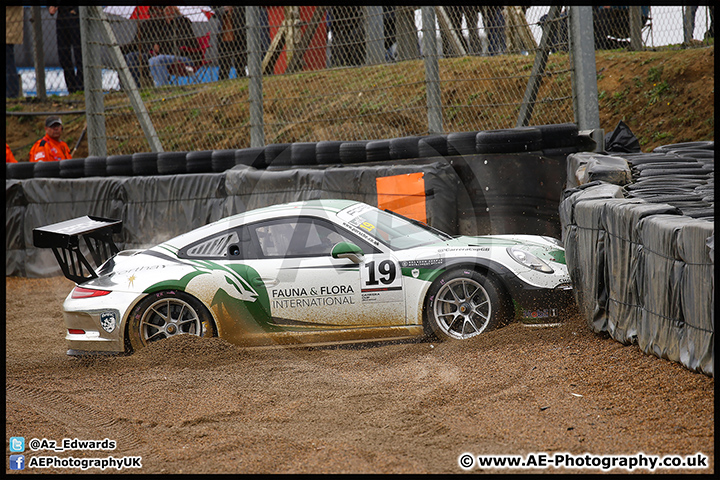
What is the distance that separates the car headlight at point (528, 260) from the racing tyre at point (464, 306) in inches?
12.4

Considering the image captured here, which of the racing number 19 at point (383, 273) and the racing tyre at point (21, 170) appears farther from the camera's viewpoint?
the racing tyre at point (21, 170)

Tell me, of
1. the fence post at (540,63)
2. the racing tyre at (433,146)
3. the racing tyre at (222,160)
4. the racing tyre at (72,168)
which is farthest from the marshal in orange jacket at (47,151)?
the fence post at (540,63)

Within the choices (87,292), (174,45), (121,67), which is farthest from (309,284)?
(121,67)

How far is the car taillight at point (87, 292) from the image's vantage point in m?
6.33

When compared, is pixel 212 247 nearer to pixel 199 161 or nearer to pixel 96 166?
pixel 199 161

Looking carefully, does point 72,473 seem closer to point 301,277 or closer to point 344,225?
point 301,277

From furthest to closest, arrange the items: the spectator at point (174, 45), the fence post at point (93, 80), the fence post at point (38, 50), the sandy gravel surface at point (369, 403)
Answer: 1. the fence post at point (38, 50)
2. the fence post at point (93, 80)
3. the spectator at point (174, 45)
4. the sandy gravel surface at point (369, 403)

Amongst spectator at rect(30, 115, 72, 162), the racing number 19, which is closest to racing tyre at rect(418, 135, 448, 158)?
the racing number 19

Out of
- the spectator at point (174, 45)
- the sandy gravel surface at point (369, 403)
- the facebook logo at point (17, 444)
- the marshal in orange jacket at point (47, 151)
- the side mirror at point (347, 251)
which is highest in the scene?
the spectator at point (174, 45)

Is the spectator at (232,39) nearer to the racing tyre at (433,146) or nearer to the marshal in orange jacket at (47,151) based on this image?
the racing tyre at (433,146)

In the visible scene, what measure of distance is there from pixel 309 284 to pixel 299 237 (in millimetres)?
488

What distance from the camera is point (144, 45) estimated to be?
10.5 metres

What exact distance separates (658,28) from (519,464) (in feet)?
28.7
